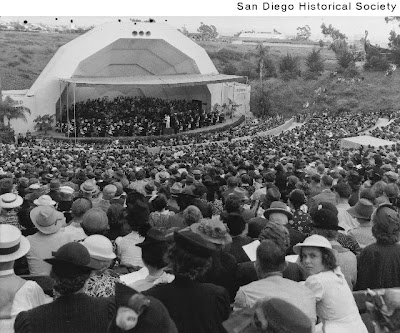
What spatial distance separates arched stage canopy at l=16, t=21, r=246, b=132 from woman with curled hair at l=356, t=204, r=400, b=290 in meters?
26.4

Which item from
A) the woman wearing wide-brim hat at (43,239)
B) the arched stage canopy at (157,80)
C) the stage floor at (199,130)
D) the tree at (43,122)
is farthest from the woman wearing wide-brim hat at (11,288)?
the tree at (43,122)

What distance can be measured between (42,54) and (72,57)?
2436 centimetres

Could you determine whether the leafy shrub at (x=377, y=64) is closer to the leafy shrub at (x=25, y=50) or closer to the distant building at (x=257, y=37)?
the leafy shrub at (x=25, y=50)

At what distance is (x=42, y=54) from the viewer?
55.0 metres

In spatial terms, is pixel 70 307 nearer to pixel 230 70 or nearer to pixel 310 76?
pixel 310 76

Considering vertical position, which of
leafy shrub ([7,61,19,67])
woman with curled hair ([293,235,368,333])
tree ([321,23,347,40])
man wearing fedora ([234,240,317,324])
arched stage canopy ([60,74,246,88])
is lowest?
woman with curled hair ([293,235,368,333])

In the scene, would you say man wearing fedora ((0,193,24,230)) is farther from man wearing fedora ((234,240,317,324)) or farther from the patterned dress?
Answer: man wearing fedora ((234,240,317,324))

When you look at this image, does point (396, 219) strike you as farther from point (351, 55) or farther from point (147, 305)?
point (351, 55)

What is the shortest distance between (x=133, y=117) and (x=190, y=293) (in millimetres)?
30508

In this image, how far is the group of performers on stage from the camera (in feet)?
103

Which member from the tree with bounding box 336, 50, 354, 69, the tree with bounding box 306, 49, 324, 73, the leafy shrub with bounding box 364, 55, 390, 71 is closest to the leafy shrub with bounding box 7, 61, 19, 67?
the tree with bounding box 306, 49, 324, 73

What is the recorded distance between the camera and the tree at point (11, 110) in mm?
29752

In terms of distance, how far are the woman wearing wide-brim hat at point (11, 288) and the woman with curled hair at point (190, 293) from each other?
75 centimetres

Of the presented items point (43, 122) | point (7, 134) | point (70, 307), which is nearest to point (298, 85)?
point (43, 122)
